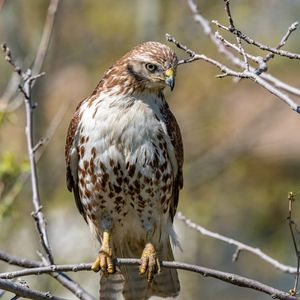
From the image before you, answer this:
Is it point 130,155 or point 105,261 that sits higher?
point 130,155

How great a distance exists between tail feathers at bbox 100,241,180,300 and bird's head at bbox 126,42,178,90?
3.74 feet

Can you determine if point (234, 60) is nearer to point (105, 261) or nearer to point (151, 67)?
point (151, 67)

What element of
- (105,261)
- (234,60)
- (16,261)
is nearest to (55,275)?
(16,261)

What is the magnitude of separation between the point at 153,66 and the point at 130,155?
0.55m

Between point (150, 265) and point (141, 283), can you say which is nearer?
point (150, 265)

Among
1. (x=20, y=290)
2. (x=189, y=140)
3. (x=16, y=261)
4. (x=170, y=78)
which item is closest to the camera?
(x=20, y=290)

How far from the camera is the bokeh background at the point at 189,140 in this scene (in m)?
10.3

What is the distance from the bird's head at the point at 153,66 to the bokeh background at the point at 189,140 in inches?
129

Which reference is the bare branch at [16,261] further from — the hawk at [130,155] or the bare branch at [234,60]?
the bare branch at [234,60]

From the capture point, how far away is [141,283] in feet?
19.2

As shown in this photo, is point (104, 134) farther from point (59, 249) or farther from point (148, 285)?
point (59, 249)

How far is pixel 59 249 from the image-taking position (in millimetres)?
10695

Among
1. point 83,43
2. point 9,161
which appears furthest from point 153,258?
point 83,43

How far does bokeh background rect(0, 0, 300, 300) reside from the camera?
404 inches
